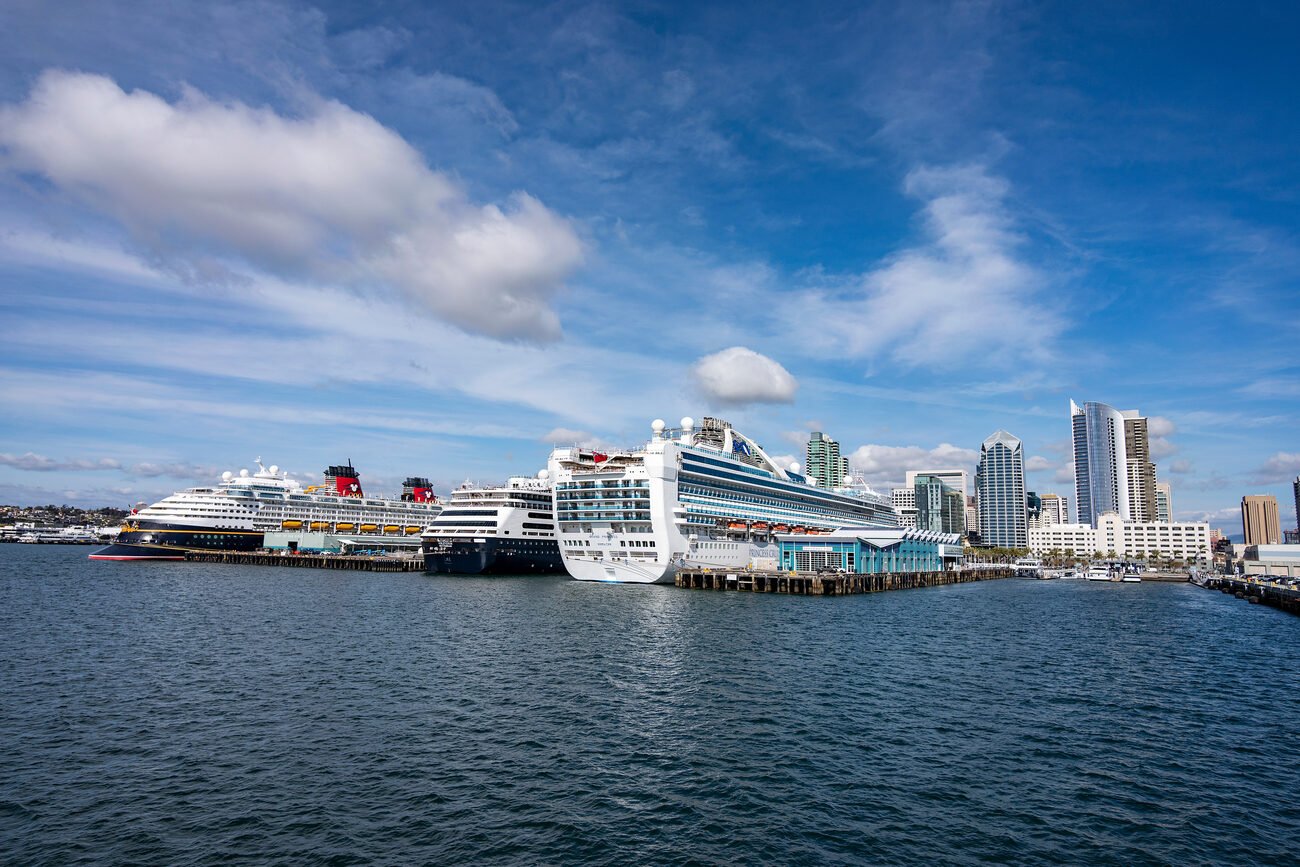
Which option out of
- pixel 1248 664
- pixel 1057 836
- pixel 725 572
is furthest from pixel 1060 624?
pixel 1057 836

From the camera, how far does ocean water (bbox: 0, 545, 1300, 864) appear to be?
19.1 meters

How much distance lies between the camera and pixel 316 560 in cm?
13812

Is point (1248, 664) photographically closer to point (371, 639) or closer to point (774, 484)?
point (371, 639)

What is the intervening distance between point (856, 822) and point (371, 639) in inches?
1436

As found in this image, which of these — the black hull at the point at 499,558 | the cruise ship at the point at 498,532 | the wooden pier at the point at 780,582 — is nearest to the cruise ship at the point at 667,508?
the wooden pier at the point at 780,582

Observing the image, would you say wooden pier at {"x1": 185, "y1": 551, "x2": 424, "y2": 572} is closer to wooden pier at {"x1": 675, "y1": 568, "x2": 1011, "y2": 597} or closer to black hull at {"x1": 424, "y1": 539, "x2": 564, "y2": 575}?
black hull at {"x1": 424, "y1": 539, "x2": 564, "y2": 575}

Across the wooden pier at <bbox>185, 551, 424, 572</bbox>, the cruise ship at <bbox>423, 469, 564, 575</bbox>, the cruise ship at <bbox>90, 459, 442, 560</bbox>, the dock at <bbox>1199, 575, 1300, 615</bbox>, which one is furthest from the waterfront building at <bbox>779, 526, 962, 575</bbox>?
the cruise ship at <bbox>90, 459, 442, 560</bbox>

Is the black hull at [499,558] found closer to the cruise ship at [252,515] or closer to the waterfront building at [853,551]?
the waterfront building at [853,551]

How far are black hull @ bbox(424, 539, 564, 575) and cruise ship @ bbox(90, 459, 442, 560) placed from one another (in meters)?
48.3

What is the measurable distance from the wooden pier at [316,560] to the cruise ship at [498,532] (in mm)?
15186

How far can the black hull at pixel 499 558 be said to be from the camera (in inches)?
4365

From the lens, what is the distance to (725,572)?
94.4 meters

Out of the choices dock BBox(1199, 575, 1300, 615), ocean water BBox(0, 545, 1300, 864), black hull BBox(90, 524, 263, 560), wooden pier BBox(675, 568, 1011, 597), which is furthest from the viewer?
Answer: black hull BBox(90, 524, 263, 560)

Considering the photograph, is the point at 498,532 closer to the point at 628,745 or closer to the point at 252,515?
→ the point at 252,515
